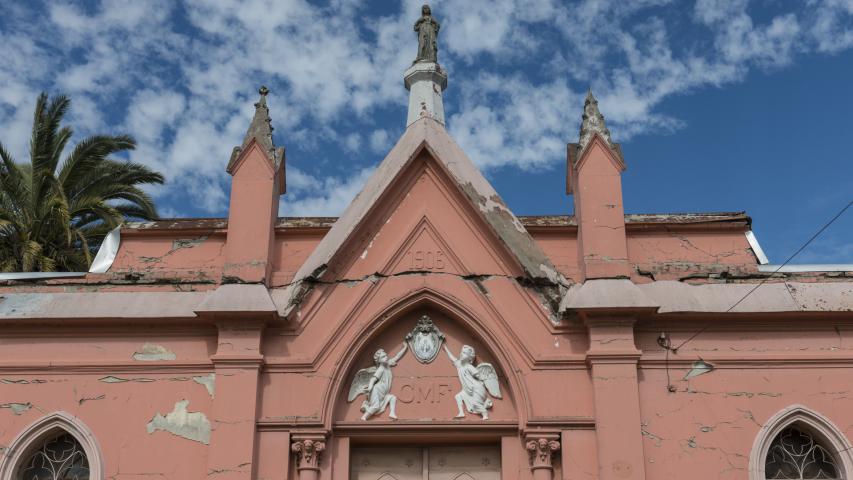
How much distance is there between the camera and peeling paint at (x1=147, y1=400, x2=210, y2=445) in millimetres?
10727

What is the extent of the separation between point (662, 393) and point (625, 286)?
1340 mm

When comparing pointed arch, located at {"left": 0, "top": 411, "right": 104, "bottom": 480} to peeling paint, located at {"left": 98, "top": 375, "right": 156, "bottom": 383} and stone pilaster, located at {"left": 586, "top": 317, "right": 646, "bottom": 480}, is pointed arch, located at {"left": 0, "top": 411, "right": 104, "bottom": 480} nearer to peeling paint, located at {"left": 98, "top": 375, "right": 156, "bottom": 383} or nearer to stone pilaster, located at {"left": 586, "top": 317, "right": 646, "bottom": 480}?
peeling paint, located at {"left": 98, "top": 375, "right": 156, "bottom": 383}

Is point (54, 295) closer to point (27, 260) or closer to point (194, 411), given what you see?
point (194, 411)

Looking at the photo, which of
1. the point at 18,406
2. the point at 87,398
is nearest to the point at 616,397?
the point at 87,398

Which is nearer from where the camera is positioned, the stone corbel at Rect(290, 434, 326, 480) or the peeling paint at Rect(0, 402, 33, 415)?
the stone corbel at Rect(290, 434, 326, 480)

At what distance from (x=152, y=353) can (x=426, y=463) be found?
366cm

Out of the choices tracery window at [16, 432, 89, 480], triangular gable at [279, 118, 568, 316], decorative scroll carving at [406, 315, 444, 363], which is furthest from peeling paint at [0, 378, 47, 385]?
decorative scroll carving at [406, 315, 444, 363]

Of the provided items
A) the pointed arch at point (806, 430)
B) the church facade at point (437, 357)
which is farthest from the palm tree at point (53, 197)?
the pointed arch at point (806, 430)

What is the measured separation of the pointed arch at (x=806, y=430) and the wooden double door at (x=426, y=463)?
3.00 m

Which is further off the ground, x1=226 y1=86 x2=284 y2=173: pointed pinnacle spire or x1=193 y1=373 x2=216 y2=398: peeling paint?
x1=226 y1=86 x2=284 y2=173: pointed pinnacle spire

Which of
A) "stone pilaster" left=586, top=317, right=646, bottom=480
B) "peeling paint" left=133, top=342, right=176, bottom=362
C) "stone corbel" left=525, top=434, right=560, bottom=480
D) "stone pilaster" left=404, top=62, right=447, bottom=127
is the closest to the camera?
"stone pilaster" left=586, top=317, right=646, bottom=480

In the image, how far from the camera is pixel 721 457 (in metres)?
10.4

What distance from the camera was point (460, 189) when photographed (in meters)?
11.9

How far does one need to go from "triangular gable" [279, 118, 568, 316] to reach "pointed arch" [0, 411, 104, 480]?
2.72 metres
